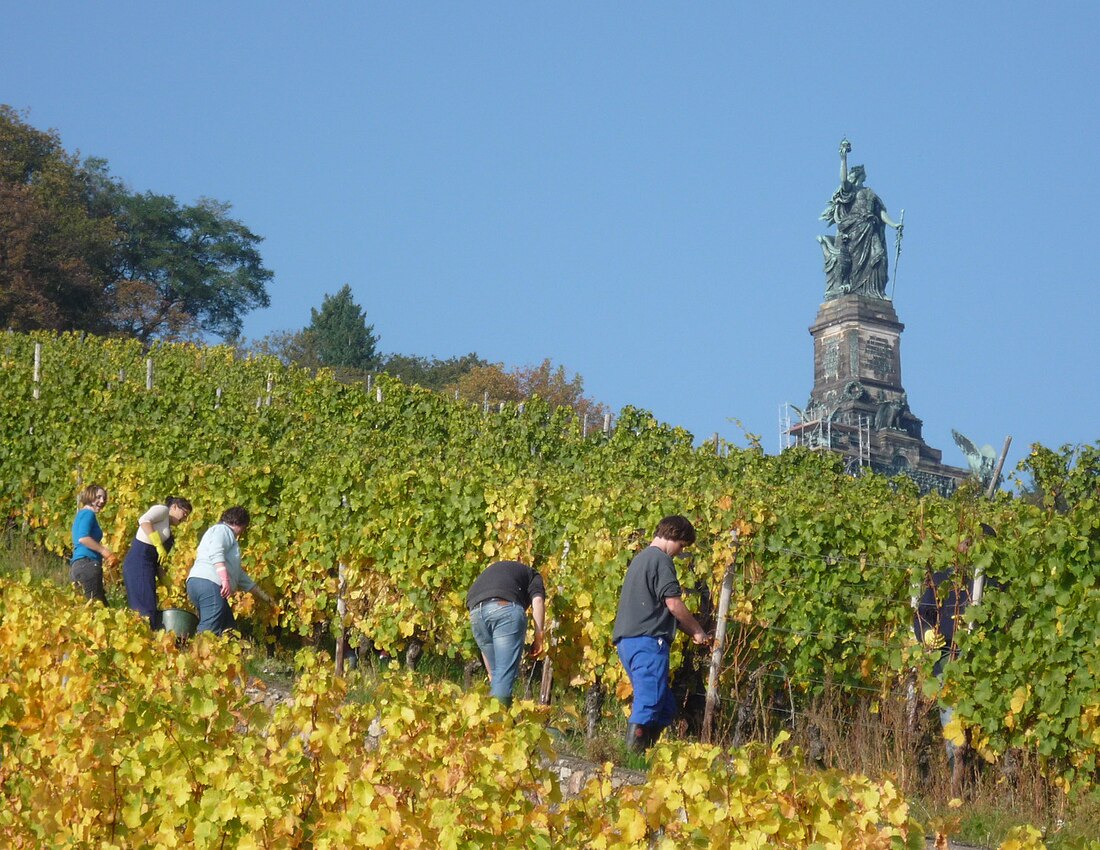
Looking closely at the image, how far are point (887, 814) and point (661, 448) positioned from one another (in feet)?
61.9

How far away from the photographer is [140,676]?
4988 millimetres

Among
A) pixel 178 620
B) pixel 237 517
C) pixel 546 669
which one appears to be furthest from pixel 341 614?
pixel 546 669

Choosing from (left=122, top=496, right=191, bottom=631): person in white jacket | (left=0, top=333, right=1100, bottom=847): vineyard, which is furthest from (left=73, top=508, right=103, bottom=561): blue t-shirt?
(left=0, top=333, right=1100, bottom=847): vineyard

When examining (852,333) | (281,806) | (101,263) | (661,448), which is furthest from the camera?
(101,263)

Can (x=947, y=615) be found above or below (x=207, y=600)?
above

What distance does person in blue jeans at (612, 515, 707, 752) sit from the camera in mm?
7188

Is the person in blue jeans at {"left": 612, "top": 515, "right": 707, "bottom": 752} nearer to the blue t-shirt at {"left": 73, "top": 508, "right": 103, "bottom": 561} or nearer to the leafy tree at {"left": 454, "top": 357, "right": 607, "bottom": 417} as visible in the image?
Result: the blue t-shirt at {"left": 73, "top": 508, "right": 103, "bottom": 561}

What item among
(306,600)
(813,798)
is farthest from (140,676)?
(306,600)

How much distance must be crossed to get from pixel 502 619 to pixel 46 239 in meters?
48.7

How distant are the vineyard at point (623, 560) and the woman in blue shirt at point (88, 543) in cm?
168

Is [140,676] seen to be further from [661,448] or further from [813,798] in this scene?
[661,448]

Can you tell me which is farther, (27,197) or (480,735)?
(27,197)

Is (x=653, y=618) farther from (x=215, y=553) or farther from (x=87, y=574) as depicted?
(x=87, y=574)

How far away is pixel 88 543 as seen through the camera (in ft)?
31.7
